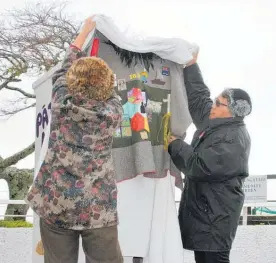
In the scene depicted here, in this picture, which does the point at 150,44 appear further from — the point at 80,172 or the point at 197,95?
the point at 80,172

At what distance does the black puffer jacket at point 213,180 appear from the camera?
2150mm

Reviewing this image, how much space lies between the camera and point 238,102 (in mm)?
2252

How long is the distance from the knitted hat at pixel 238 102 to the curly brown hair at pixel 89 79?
0.68 meters

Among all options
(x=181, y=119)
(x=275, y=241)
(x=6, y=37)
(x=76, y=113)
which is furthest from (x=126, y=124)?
(x=6, y=37)

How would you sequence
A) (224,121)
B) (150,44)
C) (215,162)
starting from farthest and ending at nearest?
(150,44)
(224,121)
(215,162)

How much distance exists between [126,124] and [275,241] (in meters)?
2.84

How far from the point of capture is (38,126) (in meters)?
2.73

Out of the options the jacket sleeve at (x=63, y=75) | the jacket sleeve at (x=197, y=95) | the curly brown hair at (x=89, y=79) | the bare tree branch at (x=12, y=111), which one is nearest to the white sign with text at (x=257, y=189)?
the jacket sleeve at (x=197, y=95)

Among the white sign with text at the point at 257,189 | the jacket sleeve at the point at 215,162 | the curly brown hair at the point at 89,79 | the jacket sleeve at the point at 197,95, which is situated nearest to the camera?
the curly brown hair at the point at 89,79

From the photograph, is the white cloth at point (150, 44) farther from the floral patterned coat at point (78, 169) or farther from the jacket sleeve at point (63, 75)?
the floral patterned coat at point (78, 169)

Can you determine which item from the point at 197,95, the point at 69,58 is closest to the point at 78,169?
the point at 69,58

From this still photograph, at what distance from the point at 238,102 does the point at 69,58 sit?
78 cm

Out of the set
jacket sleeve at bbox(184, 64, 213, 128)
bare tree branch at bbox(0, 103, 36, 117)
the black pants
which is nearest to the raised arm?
jacket sleeve at bbox(184, 64, 213, 128)

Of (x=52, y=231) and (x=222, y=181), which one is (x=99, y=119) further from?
(x=222, y=181)
